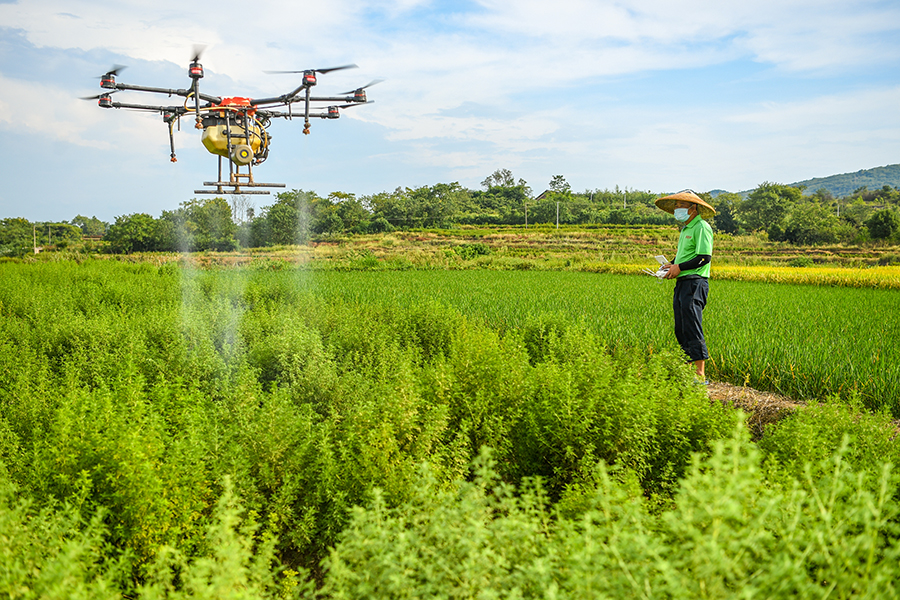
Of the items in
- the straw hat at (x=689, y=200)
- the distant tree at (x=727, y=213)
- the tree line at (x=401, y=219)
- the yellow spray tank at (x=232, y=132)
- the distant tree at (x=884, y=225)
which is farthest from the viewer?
the distant tree at (x=727, y=213)

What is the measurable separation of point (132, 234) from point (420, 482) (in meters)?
40.9

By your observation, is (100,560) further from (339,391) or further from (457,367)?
(457,367)

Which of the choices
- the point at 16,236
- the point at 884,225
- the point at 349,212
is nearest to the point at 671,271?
Answer: the point at 349,212

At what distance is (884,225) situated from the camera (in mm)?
51062

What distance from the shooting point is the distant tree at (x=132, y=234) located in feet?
112

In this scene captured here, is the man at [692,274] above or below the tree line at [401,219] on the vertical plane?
below

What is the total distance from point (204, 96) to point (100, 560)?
6410 millimetres

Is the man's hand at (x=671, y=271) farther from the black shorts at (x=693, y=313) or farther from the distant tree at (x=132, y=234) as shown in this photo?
the distant tree at (x=132, y=234)

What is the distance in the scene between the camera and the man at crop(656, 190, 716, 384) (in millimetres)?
6285

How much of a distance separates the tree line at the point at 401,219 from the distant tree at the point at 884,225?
98 mm

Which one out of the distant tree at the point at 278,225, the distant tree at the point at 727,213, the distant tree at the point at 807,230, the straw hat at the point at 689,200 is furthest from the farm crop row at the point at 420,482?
the distant tree at the point at 727,213

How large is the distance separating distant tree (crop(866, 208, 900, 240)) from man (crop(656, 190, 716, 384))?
5921 centimetres

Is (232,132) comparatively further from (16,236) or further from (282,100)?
(16,236)

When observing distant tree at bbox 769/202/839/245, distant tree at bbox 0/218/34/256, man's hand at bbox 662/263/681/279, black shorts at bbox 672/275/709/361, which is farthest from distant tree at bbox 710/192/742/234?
distant tree at bbox 0/218/34/256
